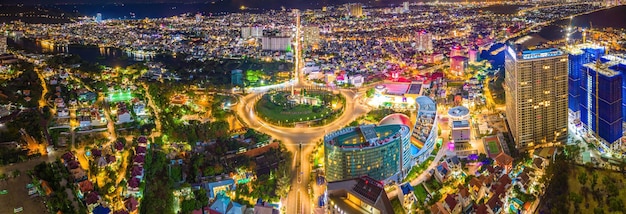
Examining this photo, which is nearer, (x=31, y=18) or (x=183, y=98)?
(x=183, y=98)

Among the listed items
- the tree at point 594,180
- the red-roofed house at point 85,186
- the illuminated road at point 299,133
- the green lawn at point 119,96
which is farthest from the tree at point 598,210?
the green lawn at point 119,96

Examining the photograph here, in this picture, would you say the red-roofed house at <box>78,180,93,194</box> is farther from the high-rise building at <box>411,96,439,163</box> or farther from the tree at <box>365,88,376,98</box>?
the tree at <box>365,88,376,98</box>

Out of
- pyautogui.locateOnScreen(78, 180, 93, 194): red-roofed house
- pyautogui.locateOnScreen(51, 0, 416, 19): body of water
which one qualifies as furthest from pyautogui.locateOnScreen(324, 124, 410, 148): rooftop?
pyautogui.locateOnScreen(51, 0, 416, 19): body of water

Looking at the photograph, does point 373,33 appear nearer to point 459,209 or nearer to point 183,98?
point 183,98

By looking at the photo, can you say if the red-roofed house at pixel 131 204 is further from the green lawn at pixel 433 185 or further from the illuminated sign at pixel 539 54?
the illuminated sign at pixel 539 54

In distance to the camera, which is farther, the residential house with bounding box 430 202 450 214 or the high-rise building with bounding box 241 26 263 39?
the high-rise building with bounding box 241 26 263 39

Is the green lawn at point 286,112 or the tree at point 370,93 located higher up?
the tree at point 370,93

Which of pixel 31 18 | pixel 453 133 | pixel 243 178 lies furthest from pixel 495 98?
pixel 31 18
